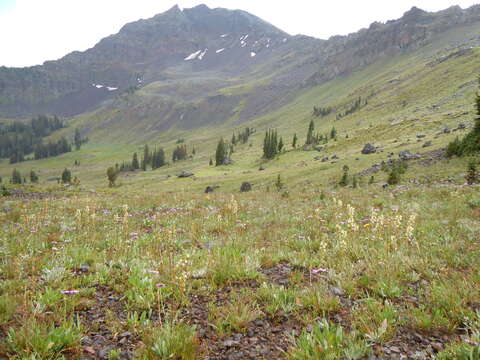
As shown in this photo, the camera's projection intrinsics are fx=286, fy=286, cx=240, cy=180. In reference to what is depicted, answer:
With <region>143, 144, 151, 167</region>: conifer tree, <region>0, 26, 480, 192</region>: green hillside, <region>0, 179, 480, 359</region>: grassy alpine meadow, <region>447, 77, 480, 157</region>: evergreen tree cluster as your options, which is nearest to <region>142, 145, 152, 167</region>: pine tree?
<region>143, 144, 151, 167</region>: conifer tree

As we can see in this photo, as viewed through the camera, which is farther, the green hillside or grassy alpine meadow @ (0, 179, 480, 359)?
the green hillside

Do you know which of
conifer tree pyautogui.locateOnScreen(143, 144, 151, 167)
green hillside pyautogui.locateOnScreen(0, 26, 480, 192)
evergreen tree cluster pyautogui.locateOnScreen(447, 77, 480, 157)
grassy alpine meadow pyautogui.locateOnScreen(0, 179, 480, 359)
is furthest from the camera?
conifer tree pyautogui.locateOnScreen(143, 144, 151, 167)

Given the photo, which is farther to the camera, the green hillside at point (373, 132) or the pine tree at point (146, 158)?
the pine tree at point (146, 158)

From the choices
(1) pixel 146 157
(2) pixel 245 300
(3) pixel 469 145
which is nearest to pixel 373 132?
(3) pixel 469 145

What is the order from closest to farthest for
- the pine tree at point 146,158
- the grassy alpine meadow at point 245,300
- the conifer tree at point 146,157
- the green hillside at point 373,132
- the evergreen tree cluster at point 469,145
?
the grassy alpine meadow at point 245,300
the evergreen tree cluster at point 469,145
the green hillside at point 373,132
the pine tree at point 146,158
the conifer tree at point 146,157

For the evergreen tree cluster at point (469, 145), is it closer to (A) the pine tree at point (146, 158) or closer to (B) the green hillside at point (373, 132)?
(B) the green hillside at point (373, 132)

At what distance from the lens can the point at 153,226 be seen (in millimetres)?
10422

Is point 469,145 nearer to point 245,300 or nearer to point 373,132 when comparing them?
point 245,300

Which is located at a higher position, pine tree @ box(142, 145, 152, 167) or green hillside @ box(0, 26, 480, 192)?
green hillside @ box(0, 26, 480, 192)

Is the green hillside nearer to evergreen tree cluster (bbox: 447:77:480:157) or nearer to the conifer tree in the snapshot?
evergreen tree cluster (bbox: 447:77:480:157)

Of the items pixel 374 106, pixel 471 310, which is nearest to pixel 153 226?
pixel 471 310

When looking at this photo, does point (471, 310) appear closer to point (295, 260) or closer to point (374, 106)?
point (295, 260)

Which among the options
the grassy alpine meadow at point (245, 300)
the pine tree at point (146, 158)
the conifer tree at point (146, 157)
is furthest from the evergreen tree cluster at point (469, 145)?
the conifer tree at point (146, 157)

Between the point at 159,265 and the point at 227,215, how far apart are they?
6.63m
